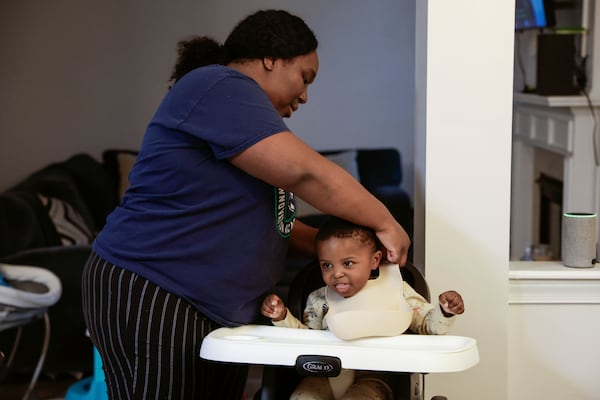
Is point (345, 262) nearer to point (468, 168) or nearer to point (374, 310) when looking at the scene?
point (374, 310)

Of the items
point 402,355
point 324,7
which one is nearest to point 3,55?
point 324,7

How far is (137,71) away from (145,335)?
12.9 ft

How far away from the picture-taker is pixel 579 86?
4551 millimetres

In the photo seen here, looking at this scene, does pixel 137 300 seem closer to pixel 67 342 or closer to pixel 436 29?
pixel 436 29

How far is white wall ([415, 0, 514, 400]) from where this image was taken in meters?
2.10

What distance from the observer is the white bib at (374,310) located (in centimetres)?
167

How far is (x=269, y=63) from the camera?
1.80 metres

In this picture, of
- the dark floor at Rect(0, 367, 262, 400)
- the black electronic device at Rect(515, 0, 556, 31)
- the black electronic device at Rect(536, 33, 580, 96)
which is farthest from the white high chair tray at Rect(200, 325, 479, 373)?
the black electronic device at Rect(515, 0, 556, 31)

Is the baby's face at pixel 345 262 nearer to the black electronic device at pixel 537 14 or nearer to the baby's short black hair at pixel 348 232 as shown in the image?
the baby's short black hair at pixel 348 232

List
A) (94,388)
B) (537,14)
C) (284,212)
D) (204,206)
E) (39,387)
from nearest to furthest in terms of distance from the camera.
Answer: (204,206) → (284,212) → (94,388) → (39,387) → (537,14)

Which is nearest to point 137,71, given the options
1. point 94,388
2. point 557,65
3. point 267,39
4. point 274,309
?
point 557,65

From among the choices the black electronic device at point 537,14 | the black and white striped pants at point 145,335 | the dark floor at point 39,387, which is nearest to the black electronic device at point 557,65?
the black electronic device at point 537,14

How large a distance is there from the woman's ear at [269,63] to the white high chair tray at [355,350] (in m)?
0.53

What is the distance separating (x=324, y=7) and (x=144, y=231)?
13.2 ft
